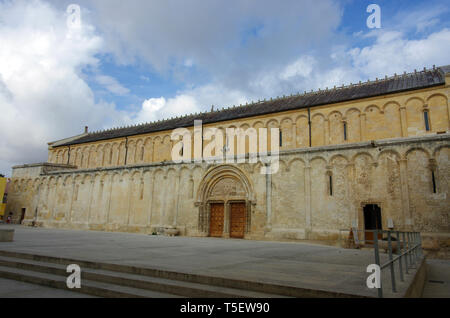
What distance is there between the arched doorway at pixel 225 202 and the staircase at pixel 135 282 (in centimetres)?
1379

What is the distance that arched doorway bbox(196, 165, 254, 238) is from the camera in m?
20.2

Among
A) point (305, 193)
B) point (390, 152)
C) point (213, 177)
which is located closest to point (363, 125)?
point (390, 152)

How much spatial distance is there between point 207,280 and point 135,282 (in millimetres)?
1394

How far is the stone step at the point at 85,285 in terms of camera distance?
17.2 ft

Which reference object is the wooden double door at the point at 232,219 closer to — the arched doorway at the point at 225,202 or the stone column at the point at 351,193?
the arched doorway at the point at 225,202

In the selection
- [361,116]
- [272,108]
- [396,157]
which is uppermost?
[272,108]

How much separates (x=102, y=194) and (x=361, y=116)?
24.4m

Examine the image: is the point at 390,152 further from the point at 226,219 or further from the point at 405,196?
the point at 226,219

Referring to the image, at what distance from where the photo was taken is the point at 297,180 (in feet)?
61.0

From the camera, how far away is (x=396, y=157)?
1622cm

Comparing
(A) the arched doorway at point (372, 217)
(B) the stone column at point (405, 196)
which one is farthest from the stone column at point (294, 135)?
(B) the stone column at point (405, 196)

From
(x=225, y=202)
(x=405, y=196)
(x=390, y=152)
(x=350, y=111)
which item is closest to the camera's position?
(x=405, y=196)
